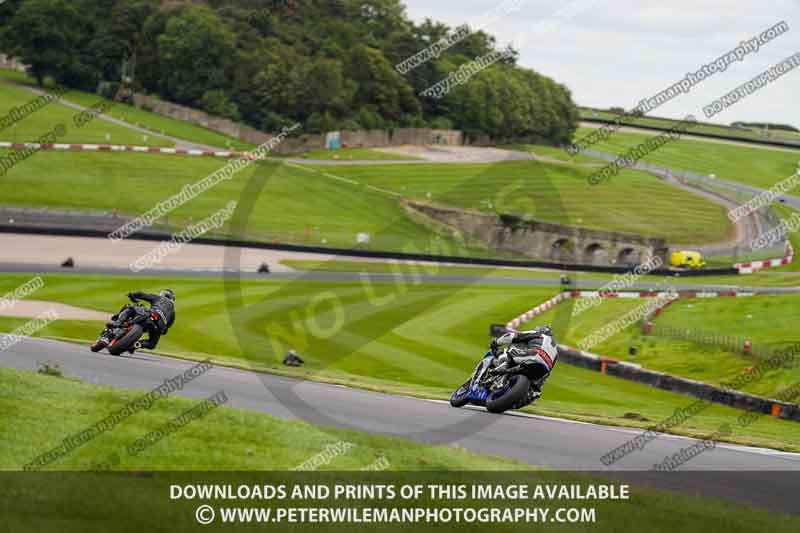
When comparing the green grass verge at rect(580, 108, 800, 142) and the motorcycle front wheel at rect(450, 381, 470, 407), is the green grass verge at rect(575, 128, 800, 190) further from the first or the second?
the motorcycle front wheel at rect(450, 381, 470, 407)

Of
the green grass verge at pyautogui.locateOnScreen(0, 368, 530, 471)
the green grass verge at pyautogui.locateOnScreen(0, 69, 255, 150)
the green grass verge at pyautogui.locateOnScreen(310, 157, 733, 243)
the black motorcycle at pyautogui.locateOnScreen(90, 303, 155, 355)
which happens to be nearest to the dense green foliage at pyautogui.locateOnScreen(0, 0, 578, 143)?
the green grass verge at pyautogui.locateOnScreen(0, 69, 255, 150)

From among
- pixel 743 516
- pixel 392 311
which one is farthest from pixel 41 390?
pixel 392 311

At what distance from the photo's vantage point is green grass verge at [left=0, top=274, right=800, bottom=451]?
24.7m

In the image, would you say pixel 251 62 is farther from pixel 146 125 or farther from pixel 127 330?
pixel 127 330

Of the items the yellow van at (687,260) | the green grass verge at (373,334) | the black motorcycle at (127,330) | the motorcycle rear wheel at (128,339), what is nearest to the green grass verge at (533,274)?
the green grass verge at (373,334)

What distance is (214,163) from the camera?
3834 inches

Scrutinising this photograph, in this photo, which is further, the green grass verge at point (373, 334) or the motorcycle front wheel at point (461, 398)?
the green grass verge at point (373, 334)

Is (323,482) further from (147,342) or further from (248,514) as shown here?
(147,342)

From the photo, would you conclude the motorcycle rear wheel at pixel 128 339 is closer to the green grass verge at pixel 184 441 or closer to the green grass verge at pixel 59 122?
the green grass verge at pixel 184 441

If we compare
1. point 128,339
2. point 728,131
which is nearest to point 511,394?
point 128,339

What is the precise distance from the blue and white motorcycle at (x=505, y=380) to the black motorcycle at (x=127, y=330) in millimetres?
8439

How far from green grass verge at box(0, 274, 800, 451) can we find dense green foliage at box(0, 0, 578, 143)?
66139 millimetres

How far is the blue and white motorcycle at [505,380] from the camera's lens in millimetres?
17188

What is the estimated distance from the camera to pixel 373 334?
122 ft
